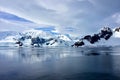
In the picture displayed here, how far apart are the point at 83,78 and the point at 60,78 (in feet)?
12.0

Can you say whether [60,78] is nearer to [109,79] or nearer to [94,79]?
[94,79]

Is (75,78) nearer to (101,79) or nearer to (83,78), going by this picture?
(83,78)

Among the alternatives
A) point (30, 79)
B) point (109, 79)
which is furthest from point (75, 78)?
point (30, 79)

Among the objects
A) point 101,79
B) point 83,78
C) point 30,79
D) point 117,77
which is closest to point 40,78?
point 30,79

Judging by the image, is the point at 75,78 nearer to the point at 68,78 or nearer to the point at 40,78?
the point at 68,78

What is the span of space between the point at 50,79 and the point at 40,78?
5.71 feet

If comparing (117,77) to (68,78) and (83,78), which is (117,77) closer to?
(83,78)

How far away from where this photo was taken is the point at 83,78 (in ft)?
94.9

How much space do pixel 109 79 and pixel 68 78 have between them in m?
6.22

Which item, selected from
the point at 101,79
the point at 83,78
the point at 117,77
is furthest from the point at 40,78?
the point at 117,77

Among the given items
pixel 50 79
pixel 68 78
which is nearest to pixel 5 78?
pixel 50 79

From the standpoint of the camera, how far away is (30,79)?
27.7 m

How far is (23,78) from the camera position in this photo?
28.4 m

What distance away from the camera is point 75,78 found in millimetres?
28703
